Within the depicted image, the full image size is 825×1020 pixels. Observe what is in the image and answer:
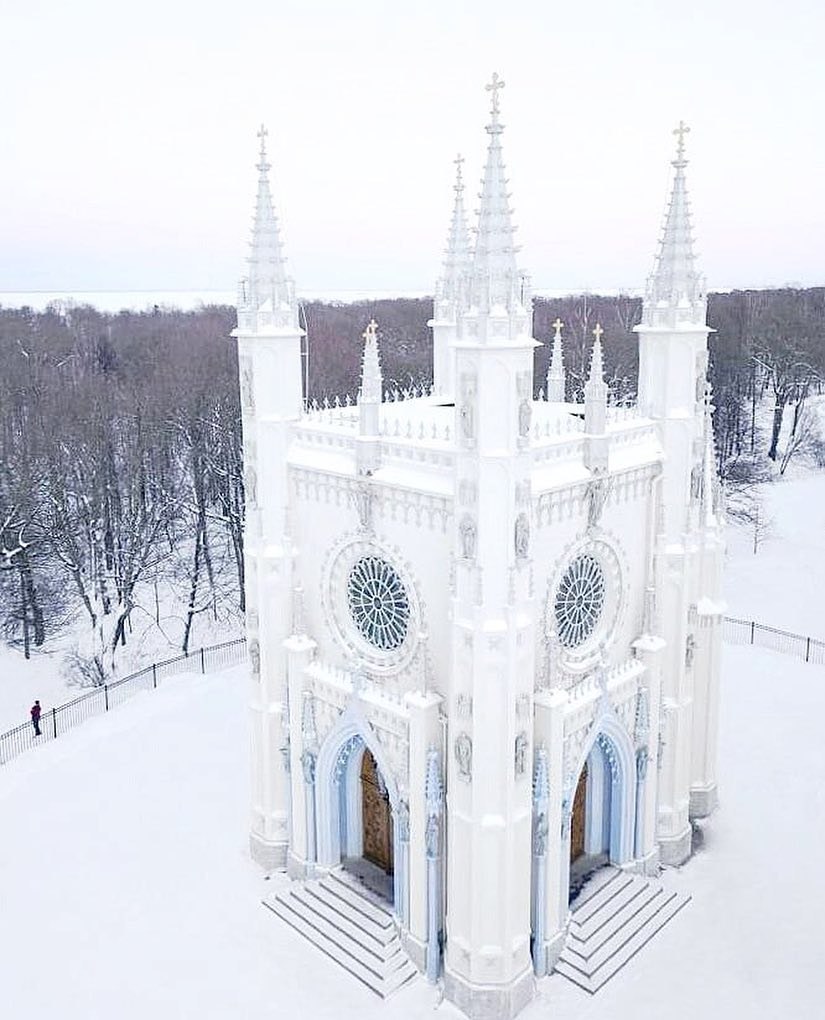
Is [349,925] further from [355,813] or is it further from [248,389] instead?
[248,389]

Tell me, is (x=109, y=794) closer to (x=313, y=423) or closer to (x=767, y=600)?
(x=313, y=423)

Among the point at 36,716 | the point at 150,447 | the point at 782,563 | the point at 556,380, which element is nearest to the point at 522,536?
the point at 556,380

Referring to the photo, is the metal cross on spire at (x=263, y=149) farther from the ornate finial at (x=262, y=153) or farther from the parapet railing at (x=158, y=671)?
the parapet railing at (x=158, y=671)

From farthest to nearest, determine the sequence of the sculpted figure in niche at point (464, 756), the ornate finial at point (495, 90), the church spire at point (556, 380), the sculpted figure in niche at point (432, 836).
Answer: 1. the church spire at point (556, 380)
2. the sculpted figure in niche at point (432, 836)
3. the sculpted figure in niche at point (464, 756)
4. the ornate finial at point (495, 90)

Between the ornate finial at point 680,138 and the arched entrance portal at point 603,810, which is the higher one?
the ornate finial at point 680,138

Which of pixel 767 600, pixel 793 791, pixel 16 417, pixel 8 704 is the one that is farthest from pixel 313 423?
pixel 16 417

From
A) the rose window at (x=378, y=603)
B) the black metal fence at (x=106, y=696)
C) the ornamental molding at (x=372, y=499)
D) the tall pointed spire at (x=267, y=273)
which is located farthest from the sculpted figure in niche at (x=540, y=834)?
the black metal fence at (x=106, y=696)

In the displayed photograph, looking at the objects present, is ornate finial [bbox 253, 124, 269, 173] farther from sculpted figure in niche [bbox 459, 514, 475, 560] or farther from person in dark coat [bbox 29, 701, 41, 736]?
person in dark coat [bbox 29, 701, 41, 736]
